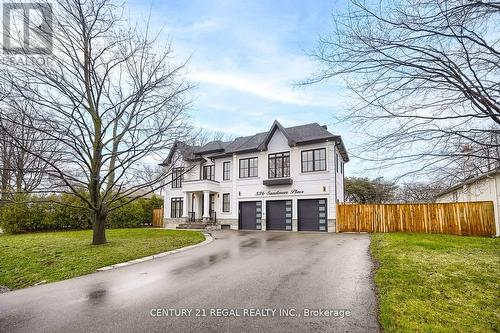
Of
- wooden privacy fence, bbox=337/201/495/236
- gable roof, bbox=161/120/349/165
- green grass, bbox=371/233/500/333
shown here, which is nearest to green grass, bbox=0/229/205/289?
green grass, bbox=371/233/500/333

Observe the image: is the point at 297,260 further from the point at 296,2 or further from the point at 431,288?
the point at 296,2

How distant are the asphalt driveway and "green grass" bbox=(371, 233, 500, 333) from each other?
284 millimetres

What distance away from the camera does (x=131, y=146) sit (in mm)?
10703

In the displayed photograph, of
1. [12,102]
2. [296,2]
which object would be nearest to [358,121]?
[296,2]

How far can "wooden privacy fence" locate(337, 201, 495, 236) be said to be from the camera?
15133 millimetres

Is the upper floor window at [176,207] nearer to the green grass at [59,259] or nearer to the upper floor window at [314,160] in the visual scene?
the upper floor window at [314,160]

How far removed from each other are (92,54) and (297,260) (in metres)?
10.1

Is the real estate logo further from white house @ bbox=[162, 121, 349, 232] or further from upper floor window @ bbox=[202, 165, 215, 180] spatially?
upper floor window @ bbox=[202, 165, 215, 180]

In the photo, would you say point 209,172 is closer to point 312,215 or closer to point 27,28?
point 312,215

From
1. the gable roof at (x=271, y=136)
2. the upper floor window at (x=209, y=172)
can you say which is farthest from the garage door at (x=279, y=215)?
the upper floor window at (x=209, y=172)

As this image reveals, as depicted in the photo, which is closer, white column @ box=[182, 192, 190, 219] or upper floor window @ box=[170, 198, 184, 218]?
white column @ box=[182, 192, 190, 219]

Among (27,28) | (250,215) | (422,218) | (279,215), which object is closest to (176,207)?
(250,215)

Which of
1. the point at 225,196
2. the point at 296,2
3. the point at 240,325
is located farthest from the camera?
the point at 225,196

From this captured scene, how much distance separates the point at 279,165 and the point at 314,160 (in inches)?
110
